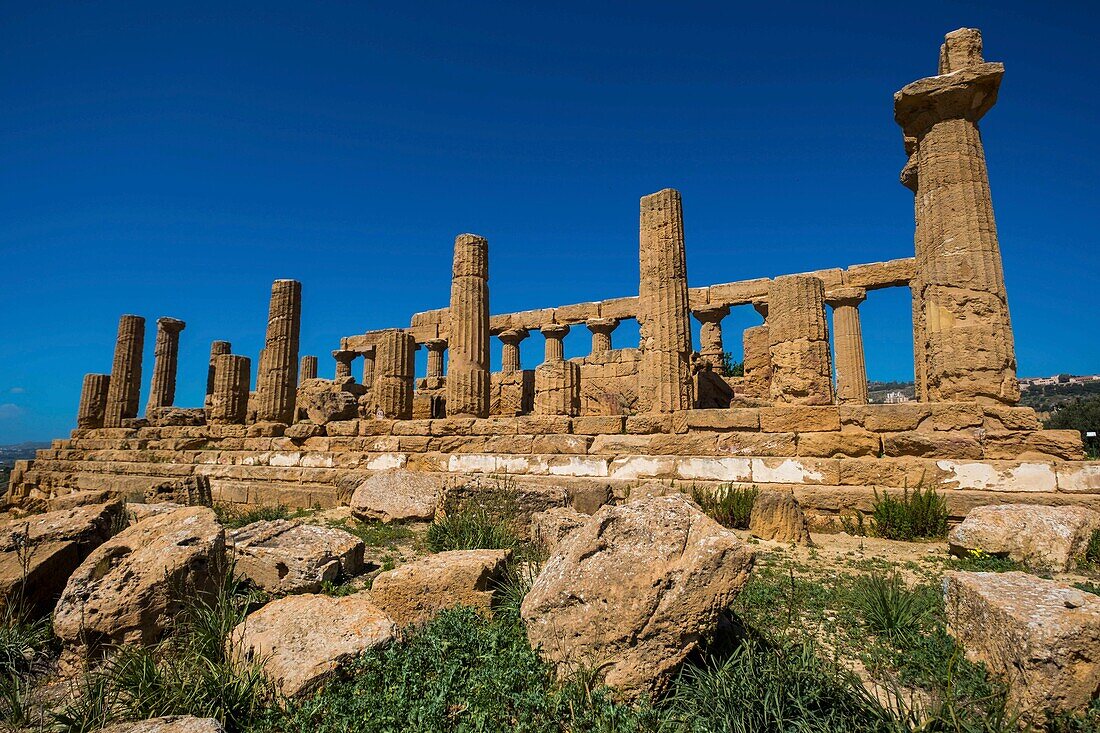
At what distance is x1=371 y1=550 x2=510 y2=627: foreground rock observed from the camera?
14.0 feet

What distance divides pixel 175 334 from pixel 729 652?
85.3ft

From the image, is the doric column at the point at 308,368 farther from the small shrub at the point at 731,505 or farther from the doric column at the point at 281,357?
the small shrub at the point at 731,505

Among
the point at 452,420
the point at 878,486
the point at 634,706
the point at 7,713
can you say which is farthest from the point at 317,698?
the point at 452,420

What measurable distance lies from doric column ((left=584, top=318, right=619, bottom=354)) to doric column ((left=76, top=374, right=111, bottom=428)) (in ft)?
59.7

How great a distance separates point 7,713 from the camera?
11.9 ft

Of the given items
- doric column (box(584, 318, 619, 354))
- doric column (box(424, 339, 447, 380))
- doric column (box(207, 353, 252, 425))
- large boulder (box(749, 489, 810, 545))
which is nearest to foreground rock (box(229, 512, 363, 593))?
large boulder (box(749, 489, 810, 545))

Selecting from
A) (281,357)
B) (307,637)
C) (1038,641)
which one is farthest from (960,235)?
(281,357)

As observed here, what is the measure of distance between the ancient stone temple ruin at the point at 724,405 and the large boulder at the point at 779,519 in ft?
3.01

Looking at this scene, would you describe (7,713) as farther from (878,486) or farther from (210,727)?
(878,486)

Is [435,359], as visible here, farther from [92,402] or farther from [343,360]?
[92,402]

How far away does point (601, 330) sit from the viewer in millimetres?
20234

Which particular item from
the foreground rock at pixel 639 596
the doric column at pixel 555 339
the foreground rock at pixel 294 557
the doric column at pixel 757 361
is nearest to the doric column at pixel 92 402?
the doric column at pixel 555 339

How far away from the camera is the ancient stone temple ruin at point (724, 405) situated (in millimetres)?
7230

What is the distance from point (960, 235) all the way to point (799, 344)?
256 centimetres
